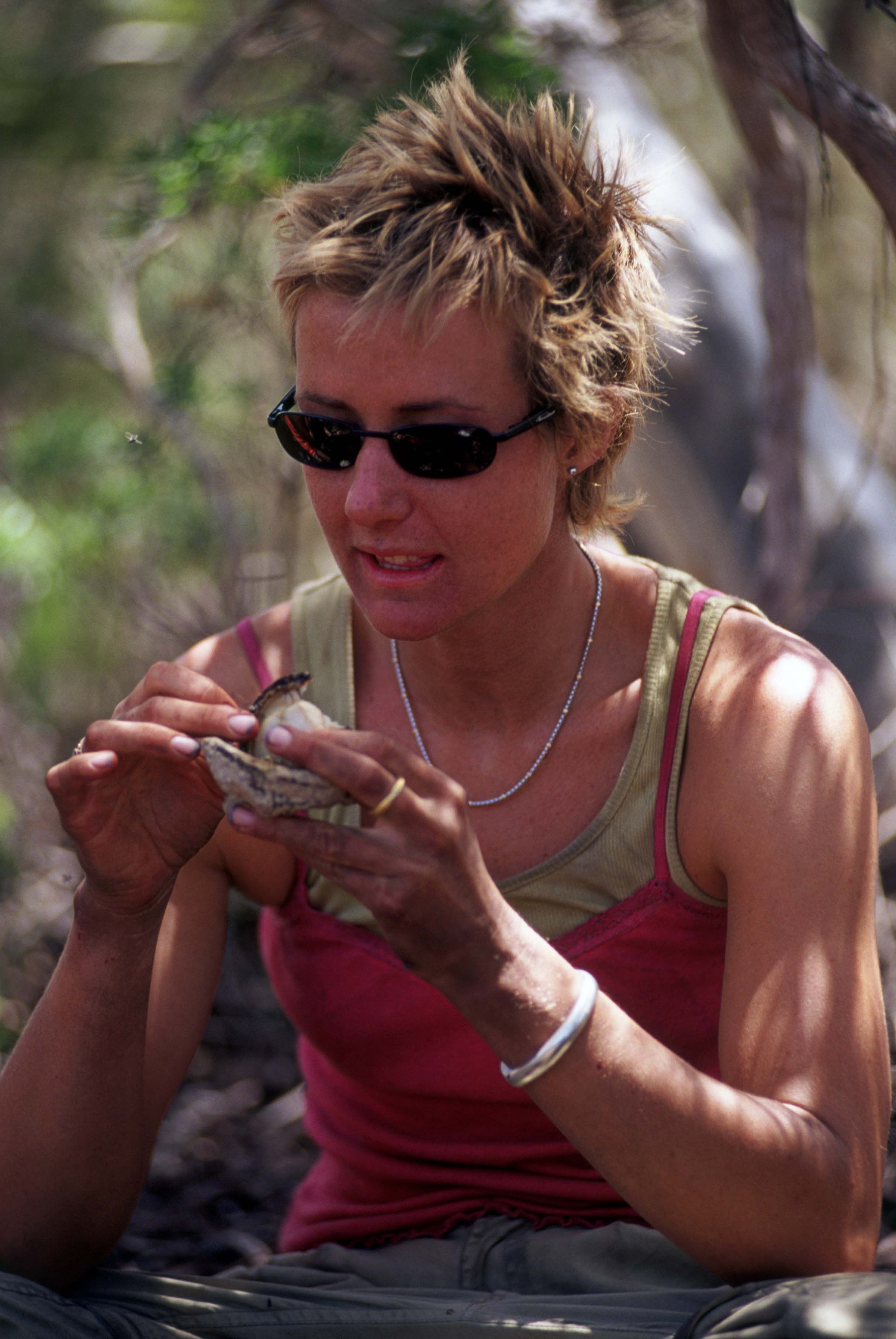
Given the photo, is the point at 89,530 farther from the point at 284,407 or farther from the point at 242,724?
the point at 242,724

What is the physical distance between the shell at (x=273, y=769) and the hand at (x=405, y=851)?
50 millimetres

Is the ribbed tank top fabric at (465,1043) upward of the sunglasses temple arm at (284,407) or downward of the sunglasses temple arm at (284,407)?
downward

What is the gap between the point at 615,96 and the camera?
4.19 m

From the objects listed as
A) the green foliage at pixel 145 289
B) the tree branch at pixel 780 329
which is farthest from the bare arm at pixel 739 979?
the green foliage at pixel 145 289

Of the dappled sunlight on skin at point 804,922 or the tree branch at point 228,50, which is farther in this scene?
the tree branch at point 228,50

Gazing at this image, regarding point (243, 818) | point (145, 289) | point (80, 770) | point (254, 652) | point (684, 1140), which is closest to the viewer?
point (243, 818)

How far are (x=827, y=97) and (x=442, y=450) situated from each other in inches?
51.5

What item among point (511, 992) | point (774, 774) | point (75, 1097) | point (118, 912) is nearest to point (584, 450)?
point (774, 774)

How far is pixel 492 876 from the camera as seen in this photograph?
2217mm

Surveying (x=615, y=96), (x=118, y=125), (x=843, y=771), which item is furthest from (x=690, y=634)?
(x=118, y=125)

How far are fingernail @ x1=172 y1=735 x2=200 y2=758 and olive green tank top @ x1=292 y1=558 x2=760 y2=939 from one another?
1.43 ft

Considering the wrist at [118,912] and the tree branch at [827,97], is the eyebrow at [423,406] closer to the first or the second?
the wrist at [118,912]

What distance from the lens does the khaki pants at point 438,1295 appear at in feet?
6.00

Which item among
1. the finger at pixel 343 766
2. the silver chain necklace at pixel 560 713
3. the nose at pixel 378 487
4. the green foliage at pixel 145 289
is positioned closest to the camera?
the finger at pixel 343 766
